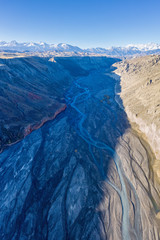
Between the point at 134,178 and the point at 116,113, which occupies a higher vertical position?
the point at 116,113

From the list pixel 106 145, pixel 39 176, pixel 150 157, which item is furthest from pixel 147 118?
pixel 39 176

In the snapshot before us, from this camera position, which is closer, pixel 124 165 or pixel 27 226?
pixel 27 226

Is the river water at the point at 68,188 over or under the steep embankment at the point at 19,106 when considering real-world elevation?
under

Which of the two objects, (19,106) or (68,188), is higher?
(19,106)

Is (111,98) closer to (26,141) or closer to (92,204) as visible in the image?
(26,141)

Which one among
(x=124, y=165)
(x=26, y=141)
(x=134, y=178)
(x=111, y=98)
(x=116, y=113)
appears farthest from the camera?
(x=111, y=98)

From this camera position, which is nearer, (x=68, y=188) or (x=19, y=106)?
(x=68, y=188)

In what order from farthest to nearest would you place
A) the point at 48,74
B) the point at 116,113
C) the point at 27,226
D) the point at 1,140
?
the point at 48,74 < the point at 116,113 < the point at 1,140 < the point at 27,226

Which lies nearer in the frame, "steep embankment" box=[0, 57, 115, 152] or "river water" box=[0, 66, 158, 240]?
"river water" box=[0, 66, 158, 240]

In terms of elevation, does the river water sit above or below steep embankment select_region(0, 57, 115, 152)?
below

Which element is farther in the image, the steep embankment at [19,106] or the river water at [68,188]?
the steep embankment at [19,106]

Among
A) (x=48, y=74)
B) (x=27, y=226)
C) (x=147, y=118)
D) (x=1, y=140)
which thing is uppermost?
(x=48, y=74)
